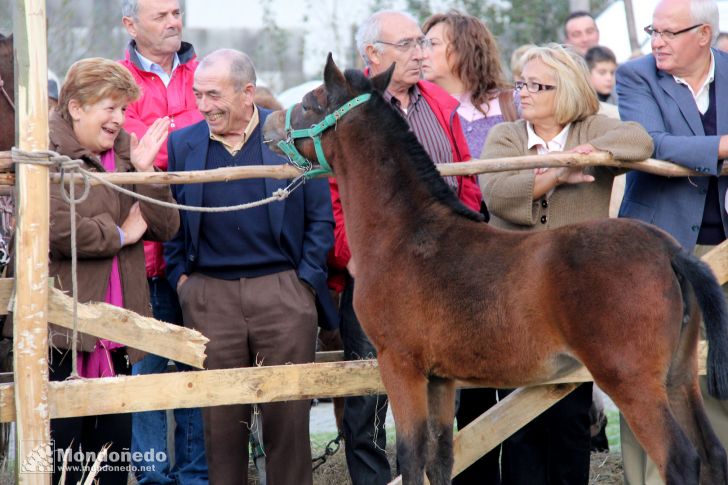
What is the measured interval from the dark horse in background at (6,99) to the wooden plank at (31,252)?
166cm

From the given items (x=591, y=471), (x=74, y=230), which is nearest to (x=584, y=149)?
(x=74, y=230)

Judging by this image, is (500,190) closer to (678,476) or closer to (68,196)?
(678,476)

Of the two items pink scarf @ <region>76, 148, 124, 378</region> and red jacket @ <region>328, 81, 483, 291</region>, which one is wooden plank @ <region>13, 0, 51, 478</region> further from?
red jacket @ <region>328, 81, 483, 291</region>

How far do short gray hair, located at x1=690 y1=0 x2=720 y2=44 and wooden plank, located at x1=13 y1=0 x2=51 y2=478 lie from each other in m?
3.35

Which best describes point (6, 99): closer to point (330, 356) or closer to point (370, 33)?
point (370, 33)

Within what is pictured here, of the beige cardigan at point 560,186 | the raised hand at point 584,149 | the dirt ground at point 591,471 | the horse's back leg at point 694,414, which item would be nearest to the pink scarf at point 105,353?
the beige cardigan at point 560,186

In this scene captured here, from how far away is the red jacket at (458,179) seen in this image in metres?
5.68

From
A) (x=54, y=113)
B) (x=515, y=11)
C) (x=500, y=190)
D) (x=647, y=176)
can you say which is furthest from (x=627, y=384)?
(x=515, y=11)

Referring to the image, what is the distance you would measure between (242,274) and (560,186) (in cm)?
170

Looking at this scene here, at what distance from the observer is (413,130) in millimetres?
5660

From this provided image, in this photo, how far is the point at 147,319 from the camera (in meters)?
4.65

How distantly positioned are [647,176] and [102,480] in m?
3.28

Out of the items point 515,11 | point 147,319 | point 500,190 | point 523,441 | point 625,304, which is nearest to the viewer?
point 625,304

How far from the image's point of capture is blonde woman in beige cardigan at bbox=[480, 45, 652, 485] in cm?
506
